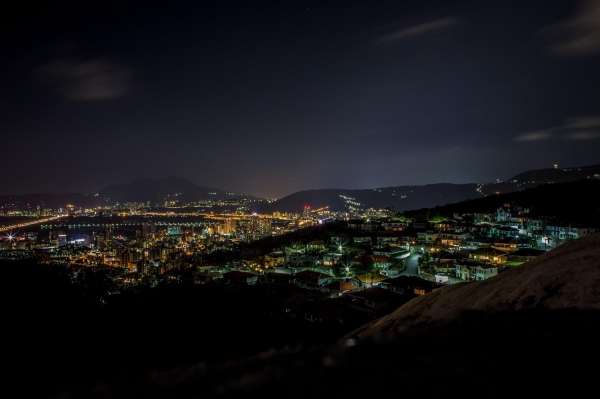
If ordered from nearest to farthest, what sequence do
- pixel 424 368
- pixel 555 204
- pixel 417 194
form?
pixel 424 368
pixel 555 204
pixel 417 194

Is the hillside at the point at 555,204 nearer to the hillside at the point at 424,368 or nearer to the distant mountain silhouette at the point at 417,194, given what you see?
the hillside at the point at 424,368

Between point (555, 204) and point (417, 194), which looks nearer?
point (555, 204)

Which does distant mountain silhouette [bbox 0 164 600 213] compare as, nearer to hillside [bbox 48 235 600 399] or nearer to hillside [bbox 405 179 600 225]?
hillside [bbox 405 179 600 225]

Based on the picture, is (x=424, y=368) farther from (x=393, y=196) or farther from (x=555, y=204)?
(x=393, y=196)

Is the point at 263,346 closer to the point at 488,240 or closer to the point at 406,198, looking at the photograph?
the point at 488,240

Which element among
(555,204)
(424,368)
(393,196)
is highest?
(393,196)

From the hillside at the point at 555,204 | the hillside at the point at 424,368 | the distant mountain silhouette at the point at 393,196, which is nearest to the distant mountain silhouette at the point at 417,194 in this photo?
the distant mountain silhouette at the point at 393,196

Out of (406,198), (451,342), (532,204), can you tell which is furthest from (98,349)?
(406,198)

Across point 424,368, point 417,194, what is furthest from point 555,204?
point 417,194
